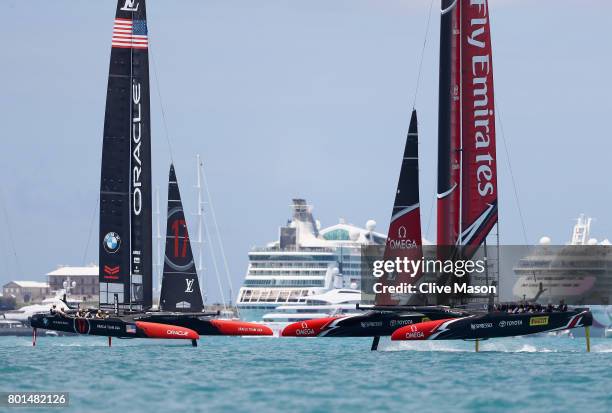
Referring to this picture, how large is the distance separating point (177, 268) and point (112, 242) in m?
2.15

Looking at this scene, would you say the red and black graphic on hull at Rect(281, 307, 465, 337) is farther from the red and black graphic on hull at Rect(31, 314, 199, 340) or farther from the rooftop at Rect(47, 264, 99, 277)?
the rooftop at Rect(47, 264, 99, 277)

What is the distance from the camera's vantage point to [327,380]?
27250 mm

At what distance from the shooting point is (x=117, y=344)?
4297cm

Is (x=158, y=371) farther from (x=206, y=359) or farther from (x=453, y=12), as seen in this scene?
(x=453, y=12)

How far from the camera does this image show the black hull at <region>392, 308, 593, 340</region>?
3338 cm

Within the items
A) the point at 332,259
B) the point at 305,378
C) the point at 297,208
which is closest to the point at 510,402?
the point at 305,378

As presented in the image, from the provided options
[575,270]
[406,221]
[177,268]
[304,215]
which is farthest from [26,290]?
[406,221]

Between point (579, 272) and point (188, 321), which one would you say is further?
point (579, 272)

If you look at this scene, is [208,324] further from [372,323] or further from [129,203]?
[372,323]

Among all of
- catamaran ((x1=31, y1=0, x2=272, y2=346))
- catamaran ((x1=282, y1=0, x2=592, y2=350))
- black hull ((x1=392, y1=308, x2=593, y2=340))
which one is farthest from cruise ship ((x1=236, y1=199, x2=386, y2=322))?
black hull ((x1=392, y1=308, x2=593, y2=340))

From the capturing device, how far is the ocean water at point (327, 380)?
22953 millimetres

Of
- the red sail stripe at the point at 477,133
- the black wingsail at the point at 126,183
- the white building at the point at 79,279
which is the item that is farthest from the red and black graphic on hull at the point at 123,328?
the white building at the point at 79,279

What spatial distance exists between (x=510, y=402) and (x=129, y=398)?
6.03 meters

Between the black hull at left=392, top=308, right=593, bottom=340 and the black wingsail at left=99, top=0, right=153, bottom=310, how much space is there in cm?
1032
